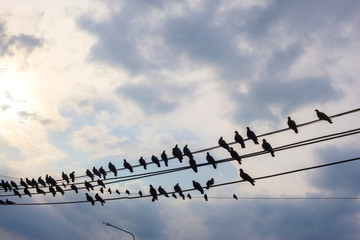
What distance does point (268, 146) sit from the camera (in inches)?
464

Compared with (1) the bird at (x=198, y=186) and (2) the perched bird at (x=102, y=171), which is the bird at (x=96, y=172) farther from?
(1) the bird at (x=198, y=186)

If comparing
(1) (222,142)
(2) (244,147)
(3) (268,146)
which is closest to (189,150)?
(1) (222,142)

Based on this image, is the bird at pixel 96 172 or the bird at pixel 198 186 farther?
the bird at pixel 96 172

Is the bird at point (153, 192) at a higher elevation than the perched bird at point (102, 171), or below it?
below

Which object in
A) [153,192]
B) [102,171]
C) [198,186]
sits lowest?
[198,186]

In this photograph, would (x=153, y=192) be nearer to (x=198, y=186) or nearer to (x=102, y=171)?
(x=198, y=186)

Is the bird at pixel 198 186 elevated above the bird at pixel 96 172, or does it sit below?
below

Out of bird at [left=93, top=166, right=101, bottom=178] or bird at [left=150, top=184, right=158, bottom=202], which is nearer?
bird at [left=150, top=184, right=158, bottom=202]

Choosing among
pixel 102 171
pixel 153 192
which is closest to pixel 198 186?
pixel 153 192

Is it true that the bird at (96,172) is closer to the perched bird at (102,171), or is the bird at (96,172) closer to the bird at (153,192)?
the perched bird at (102,171)

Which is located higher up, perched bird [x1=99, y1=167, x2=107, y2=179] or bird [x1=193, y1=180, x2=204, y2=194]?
perched bird [x1=99, y1=167, x2=107, y2=179]

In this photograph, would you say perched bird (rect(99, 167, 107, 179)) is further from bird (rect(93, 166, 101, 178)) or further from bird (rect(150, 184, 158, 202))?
bird (rect(150, 184, 158, 202))

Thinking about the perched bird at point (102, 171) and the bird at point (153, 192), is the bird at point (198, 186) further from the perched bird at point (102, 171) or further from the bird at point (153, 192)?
the perched bird at point (102, 171)

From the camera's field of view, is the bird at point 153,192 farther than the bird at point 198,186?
Yes
